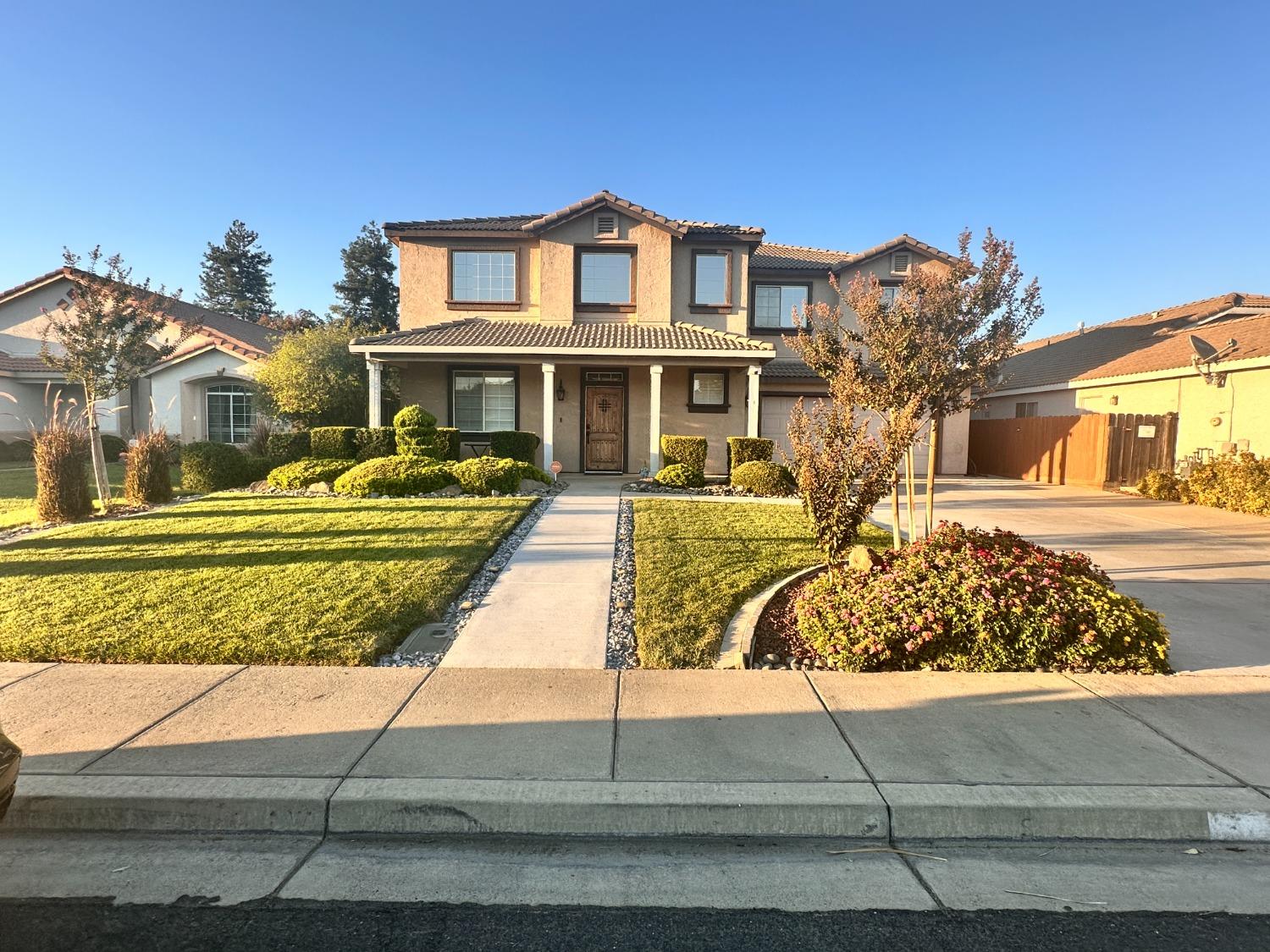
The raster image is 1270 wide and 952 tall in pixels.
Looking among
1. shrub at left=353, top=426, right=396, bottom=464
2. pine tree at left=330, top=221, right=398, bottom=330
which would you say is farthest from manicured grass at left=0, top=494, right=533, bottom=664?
pine tree at left=330, top=221, right=398, bottom=330

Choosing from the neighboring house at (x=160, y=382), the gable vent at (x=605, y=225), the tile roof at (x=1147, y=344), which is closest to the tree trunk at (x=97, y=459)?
the neighboring house at (x=160, y=382)

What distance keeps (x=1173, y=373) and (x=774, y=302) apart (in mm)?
9702

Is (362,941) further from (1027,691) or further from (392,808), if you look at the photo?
(1027,691)

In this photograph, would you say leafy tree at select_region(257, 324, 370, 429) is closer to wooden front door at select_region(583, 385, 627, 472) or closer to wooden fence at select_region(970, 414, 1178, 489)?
wooden front door at select_region(583, 385, 627, 472)

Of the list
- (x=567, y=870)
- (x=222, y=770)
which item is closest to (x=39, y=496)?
(x=222, y=770)

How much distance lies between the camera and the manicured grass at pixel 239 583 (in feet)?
16.7

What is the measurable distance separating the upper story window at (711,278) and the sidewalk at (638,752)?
47.0 feet

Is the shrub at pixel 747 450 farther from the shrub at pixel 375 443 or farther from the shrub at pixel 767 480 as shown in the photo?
the shrub at pixel 375 443

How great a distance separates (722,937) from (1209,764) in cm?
291

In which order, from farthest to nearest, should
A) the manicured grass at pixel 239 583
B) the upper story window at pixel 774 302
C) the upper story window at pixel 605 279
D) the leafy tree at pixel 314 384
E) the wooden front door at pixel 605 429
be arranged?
1. the upper story window at pixel 774 302
2. the leafy tree at pixel 314 384
3. the wooden front door at pixel 605 429
4. the upper story window at pixel 605 279
5. the manicured grass at pixel 239 583

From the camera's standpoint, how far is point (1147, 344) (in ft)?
67.5

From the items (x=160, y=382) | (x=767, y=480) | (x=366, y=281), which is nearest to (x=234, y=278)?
(x=366, y=281)

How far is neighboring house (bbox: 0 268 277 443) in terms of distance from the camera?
20297 millimetres

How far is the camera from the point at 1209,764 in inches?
141
